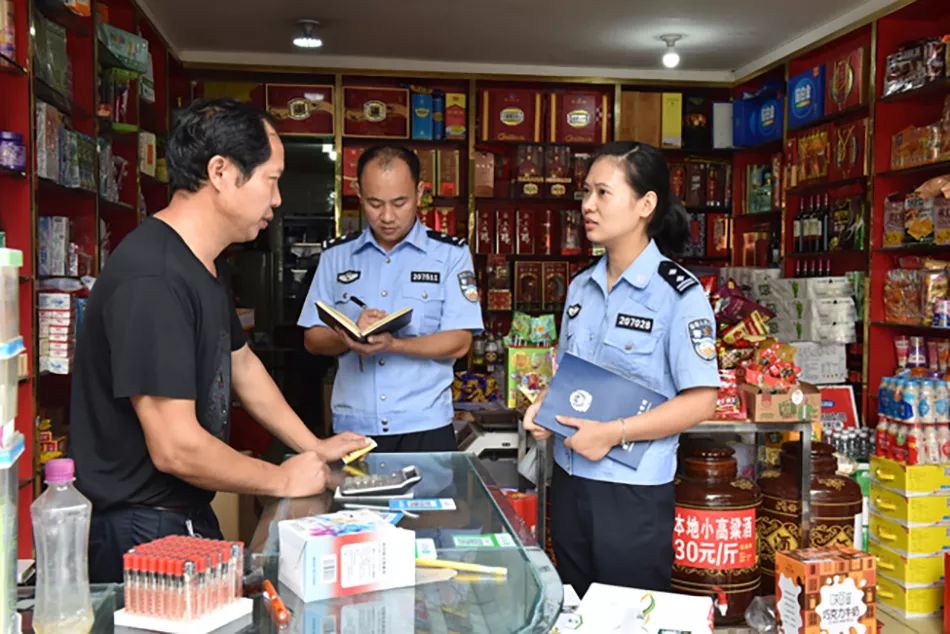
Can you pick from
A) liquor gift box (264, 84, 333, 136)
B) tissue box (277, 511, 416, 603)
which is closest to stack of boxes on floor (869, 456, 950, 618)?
tissue box (277, 511, 416, 603)

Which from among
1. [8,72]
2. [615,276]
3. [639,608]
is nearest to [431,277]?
[615,276]

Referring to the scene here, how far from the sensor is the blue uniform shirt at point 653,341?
2.33m

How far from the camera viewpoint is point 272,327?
268 inches

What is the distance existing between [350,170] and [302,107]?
1.84 ft

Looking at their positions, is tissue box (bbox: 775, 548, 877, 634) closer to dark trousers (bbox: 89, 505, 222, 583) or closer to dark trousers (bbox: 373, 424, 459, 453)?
dark trousers (bbox: 373, 424, 459, 453)

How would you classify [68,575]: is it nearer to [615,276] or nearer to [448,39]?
[615,276]

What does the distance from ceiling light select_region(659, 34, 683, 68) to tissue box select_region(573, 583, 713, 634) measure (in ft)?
14.9

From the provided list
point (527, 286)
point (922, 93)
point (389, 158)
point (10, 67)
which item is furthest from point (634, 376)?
point (527, 286)

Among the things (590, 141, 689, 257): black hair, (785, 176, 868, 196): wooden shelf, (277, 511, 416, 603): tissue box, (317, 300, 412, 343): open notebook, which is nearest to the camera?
(277, 511, 416, 603): tissue box

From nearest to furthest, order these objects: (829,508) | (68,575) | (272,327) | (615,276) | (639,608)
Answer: (68,575)
(639,608)
(615,276)
(829,508)
(272,327)

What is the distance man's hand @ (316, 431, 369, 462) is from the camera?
6.58 feet

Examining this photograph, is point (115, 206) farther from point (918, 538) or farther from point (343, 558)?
point (918, 538)

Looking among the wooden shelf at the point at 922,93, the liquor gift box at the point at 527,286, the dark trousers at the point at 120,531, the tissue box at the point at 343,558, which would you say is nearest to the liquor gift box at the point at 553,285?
the liquor gift box at the point at 527,286

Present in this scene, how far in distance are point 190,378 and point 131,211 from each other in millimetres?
3567
